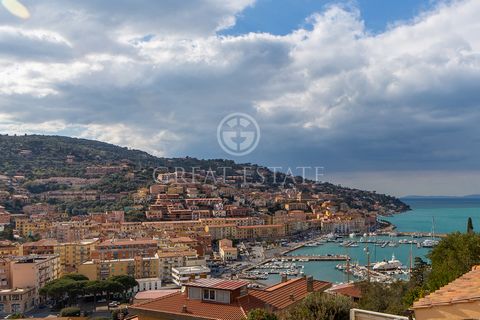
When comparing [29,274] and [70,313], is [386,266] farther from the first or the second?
[29,274]

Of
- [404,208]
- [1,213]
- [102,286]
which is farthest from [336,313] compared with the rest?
[404,208]

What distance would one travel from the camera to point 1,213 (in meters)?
51.6

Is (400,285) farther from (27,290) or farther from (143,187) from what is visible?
(143,187)

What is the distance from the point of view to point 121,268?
2938 cm

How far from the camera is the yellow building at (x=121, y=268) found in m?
28.1

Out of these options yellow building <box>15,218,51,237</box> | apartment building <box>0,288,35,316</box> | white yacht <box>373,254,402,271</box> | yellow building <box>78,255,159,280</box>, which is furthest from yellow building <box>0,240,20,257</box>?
white yacht <box>373,254,402,271</box>

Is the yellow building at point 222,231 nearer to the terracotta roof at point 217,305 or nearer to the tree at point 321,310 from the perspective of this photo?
the terracotta roof at point 217,305

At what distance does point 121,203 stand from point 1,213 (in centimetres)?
1445

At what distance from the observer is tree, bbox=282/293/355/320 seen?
4.86 metres

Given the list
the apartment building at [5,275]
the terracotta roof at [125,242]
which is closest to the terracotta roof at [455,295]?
the apartment building at [5,275]

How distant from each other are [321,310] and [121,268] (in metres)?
26.2

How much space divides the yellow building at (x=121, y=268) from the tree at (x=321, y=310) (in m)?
24.9

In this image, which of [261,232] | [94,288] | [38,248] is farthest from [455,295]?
[261,232]

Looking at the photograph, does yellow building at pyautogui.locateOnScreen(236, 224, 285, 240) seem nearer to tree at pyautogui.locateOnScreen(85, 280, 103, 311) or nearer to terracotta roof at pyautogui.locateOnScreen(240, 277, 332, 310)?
tree at pyautogui.locateOnScreen(85, 280, 103, 311)
